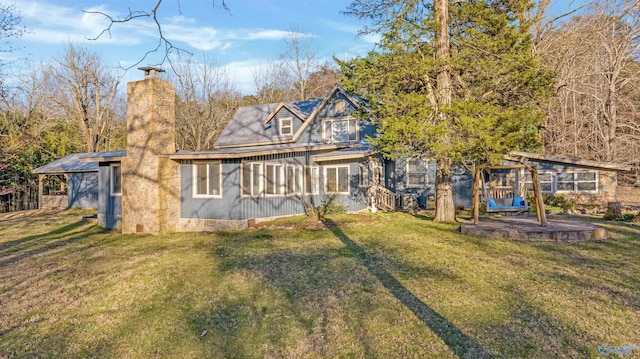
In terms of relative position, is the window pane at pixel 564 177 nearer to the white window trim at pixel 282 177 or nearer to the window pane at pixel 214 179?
the white window trim at pixel 282 177

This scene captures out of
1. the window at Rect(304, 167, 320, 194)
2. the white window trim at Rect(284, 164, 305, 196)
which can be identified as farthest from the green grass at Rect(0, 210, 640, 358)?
the window at Rect(304, 167, 320, 194)

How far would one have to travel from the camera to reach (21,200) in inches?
994

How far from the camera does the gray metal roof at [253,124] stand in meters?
24.6

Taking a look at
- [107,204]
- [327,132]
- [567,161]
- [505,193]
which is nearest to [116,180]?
[107,204]

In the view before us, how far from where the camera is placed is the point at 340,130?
21.7 meters

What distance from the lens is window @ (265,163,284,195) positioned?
14305mm

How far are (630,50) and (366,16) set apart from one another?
21.3m

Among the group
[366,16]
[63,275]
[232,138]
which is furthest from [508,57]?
[232,138]

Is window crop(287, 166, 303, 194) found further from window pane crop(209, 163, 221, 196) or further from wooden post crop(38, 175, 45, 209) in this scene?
wooden post crop(38, 175, 45, 209)

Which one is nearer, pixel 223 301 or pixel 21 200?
pixel 223 301

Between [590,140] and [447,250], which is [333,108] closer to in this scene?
[447,250]

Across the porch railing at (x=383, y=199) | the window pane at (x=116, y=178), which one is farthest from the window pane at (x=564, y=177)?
the window pane at (x=116, y=178)

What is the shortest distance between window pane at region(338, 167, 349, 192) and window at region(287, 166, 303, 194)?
199cm

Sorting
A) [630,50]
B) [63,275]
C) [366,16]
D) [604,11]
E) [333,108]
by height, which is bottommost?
[63,275]
